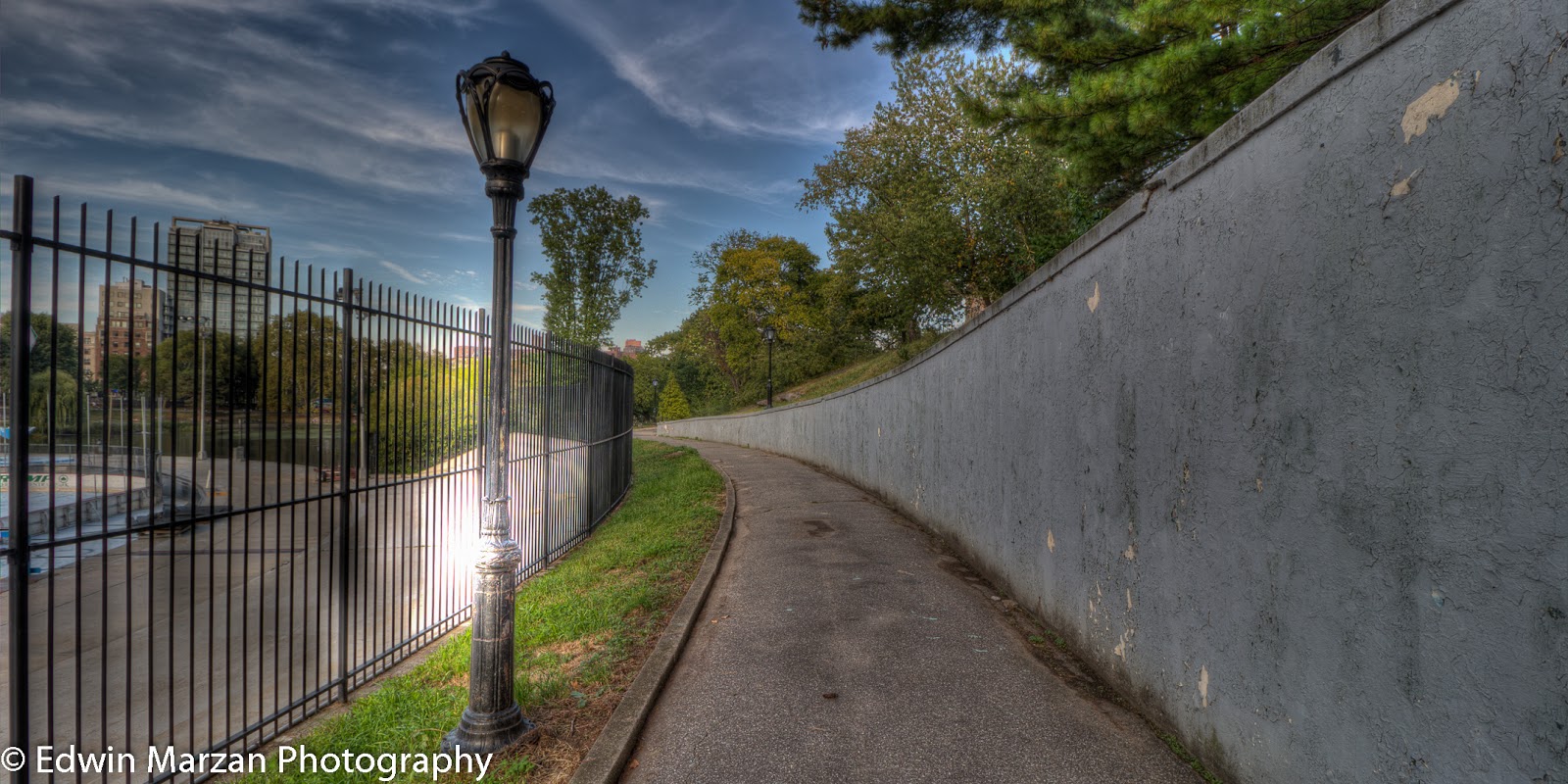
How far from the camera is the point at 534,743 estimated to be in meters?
3.53

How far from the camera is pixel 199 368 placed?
340 centimetres

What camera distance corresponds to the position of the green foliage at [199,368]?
130 inches

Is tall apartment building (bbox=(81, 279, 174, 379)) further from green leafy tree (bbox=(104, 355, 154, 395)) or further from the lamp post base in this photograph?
the lamp post base

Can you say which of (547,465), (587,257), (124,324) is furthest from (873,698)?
(587,257)

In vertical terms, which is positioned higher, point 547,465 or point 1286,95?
point 1286,95

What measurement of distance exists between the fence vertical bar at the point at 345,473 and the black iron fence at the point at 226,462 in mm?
14

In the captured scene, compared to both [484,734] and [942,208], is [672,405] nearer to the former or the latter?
[942,208]

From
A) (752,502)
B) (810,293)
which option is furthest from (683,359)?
(752,502)

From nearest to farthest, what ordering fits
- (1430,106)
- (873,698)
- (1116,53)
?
(1430,106)
(873,698)
(1116,53)

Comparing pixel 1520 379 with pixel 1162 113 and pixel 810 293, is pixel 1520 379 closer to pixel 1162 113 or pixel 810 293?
pixel 1162 113

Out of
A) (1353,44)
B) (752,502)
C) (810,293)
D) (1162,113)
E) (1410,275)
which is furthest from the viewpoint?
(810,293)

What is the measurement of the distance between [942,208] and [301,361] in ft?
50.7

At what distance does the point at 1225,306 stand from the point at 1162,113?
332 cm

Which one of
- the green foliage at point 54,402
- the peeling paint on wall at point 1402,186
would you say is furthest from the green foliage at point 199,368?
the peeling paint on wall at point 1402,186
